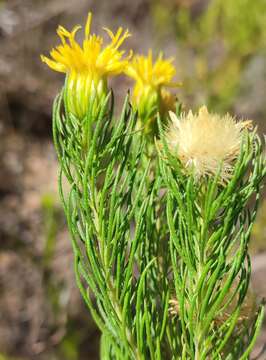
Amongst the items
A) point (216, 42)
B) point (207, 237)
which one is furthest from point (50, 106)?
point (207, 237)

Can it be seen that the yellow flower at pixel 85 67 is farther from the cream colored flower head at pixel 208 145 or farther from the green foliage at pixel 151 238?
the cream colored flower head at pixel 208 145

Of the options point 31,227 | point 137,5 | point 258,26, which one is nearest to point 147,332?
point 31,227

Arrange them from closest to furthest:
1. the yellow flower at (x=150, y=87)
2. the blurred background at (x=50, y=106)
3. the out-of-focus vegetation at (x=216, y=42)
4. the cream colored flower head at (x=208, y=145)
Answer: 1. the cream colored flower head at (x=208, y=145)
2. the yellow flower at (x=150, y=87)
3. the blurred background at (x=50, y=106)
4. the out-of-focus vegetation at (x=216, y=42)

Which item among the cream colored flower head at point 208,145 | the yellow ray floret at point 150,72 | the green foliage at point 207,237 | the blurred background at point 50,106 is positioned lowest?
the green foliage at point 207,237

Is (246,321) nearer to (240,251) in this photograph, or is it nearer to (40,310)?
(240,251)

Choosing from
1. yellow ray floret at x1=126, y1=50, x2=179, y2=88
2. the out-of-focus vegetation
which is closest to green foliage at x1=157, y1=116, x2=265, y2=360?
yellow ray floret at x1=126, y1=50, x2=179, y2=88

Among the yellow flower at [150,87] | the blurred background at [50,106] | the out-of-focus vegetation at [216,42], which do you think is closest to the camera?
the yellow flower at [150,87]

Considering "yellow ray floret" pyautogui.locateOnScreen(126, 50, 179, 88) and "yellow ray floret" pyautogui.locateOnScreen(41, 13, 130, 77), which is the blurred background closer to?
"yellow ray floret" pyautogui.locateOnScreen(126, 50, 179, 88)

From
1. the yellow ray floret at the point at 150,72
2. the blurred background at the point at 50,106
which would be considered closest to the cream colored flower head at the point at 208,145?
the yellow ray floret at the point at 150,72
